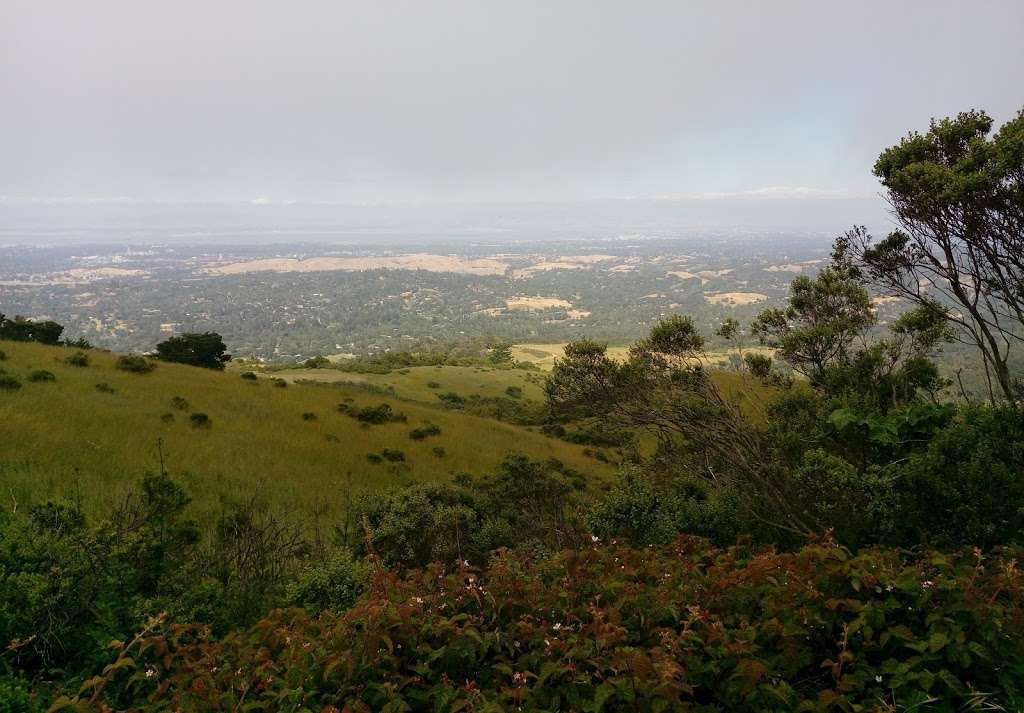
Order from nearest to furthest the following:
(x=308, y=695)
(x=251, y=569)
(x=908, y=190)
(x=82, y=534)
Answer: (x=308, y=695) → (x=82, y=534) → (x=251, y=569) → (x=908, y=190)

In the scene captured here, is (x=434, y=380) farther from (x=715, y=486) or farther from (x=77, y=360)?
(x=715, y=486)

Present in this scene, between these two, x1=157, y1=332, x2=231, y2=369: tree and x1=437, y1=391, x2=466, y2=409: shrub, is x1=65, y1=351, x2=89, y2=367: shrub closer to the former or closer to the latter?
x1=157, y1=332, x2=231, y2=369: tree

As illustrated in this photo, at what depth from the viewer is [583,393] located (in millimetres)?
10367

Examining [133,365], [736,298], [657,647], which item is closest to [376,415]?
[133,365]

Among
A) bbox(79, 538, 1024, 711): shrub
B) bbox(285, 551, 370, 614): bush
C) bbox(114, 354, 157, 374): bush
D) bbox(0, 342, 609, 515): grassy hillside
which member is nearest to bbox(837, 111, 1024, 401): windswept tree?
bbox(79, 538, 1024, 711): shrub

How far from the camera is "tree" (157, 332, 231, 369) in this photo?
27.9 meters

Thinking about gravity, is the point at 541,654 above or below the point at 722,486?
above

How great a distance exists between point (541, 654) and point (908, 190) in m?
7.68

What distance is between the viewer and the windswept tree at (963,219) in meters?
5.91

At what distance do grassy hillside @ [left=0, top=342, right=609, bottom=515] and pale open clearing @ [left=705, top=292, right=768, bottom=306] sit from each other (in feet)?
332

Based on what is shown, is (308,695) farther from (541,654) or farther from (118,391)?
(118,391)

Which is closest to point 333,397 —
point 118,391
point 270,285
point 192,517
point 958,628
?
point 118,391

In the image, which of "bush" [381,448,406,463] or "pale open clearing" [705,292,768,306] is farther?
"pale open clearing" [705,292,768,306]

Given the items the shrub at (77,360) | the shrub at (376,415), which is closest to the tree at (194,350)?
the shrub at (77,360)
